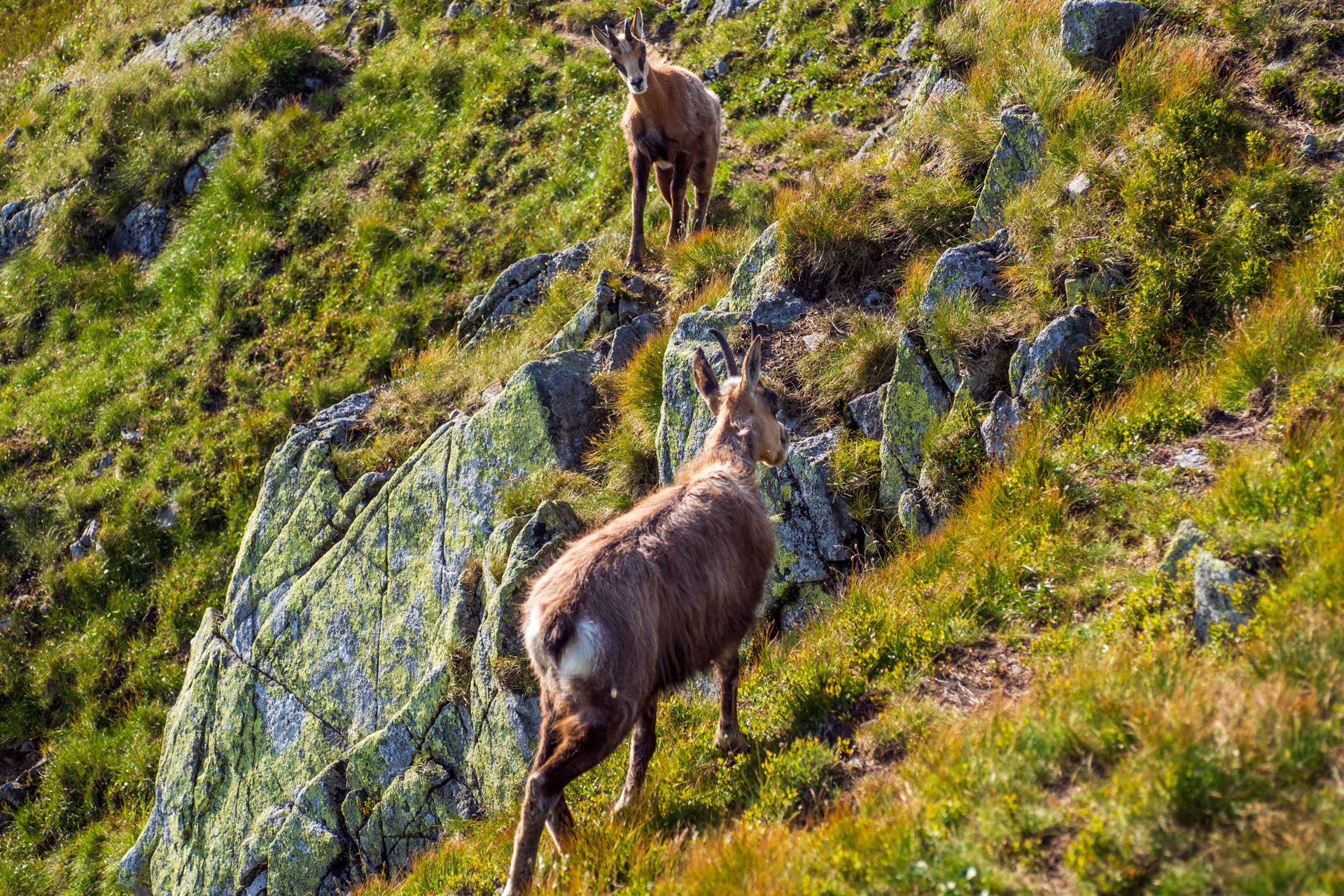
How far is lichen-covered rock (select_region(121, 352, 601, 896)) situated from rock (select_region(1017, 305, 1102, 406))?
421 cm

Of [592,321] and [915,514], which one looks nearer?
[915,514]

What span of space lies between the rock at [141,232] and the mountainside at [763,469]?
130 millimetres

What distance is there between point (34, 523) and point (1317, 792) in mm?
18031

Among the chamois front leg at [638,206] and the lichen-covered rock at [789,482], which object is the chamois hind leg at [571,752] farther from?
the chamois front leg at [638,206]

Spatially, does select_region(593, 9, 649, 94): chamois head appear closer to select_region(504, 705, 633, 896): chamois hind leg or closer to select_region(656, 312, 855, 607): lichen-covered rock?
select_region(656, 312, 855, 607): lichen-covered rock

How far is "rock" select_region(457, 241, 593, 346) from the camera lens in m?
13.2

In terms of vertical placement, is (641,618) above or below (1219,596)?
above

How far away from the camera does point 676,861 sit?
4.66 meters

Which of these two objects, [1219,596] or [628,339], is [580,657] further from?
[628,339]

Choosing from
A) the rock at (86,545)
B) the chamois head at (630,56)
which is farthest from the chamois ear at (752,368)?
the rock at (86,545)

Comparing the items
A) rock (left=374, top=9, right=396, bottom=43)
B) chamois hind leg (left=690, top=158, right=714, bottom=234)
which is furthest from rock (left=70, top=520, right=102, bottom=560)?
rock (left=374, top=9, right=396, bottom=43)

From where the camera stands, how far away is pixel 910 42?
44.4 feet

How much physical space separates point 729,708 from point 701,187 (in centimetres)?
877

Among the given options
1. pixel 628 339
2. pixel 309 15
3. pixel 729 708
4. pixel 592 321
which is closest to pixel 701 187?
pixel 592 321
